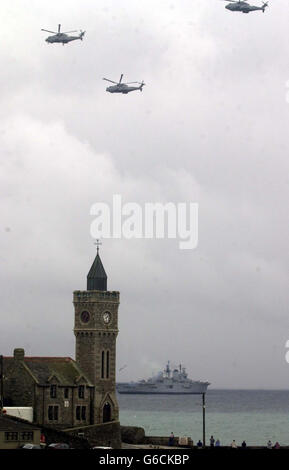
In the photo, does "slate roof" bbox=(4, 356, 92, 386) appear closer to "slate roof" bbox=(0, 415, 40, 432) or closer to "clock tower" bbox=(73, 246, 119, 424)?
"clock tower" bbox=(73, 246, 119, 424)

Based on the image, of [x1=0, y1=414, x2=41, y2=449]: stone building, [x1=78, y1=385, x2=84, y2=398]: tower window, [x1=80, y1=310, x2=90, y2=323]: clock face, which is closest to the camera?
[x1=0, y1=414, x2=41, y2=449]: stone building

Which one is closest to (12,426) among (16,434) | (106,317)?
(16,434)

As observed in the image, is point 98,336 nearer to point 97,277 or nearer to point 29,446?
point 97,277

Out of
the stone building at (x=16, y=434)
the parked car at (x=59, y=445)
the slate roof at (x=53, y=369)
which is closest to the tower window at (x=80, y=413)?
the slate roof at (x=53, y=369)

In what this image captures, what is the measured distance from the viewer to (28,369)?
103000mm

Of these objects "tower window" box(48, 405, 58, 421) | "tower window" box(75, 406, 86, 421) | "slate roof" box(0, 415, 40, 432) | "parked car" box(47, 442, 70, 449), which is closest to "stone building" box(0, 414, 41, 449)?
"slate roof" box(0, 415, 40, 432)

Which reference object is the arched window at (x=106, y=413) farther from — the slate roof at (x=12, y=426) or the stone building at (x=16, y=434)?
the stone building at (x=16, y=434)

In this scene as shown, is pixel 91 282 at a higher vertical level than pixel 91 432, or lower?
higher

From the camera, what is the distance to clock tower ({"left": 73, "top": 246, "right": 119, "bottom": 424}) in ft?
360

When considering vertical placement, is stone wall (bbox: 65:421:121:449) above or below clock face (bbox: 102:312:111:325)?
below

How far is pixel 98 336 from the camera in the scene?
4336 inches

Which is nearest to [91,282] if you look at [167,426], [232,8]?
[232,8]
